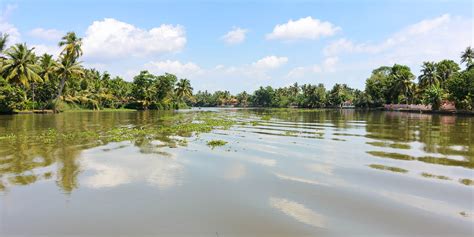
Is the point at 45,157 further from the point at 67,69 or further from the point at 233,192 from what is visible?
the point at 67,69

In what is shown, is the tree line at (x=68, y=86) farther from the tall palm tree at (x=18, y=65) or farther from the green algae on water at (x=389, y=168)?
the green algae on water at (x=389, y=168)

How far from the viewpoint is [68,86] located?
74000mm

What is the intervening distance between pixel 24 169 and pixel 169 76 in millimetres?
88130

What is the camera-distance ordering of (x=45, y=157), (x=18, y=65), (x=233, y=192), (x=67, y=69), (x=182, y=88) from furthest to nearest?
(x=182, y=88) < (x=67, y=69) < (x=18, y=65) < (x=45, y=157) < (x=233, y=192)

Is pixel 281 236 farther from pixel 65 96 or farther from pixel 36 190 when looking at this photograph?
pixel 65 96

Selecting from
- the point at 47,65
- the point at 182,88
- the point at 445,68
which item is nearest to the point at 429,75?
the point at 445,68

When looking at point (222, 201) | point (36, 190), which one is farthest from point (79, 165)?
point (222, 201)

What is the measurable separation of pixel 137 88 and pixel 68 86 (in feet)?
66.1

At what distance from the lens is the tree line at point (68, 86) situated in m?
52.2

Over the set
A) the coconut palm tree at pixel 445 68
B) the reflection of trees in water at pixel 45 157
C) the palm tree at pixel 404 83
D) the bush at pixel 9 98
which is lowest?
the reflection of trees in water at pixel 45 157

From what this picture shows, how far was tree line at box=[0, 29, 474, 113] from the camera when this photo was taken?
53.2m

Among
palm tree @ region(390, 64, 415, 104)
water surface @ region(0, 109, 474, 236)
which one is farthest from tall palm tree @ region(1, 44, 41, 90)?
palm tree @ region(390, 64, 415, 104)

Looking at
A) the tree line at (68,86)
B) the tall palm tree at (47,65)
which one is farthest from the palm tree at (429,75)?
the tall palm tree at (47,65)

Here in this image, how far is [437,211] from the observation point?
26.1 ft
